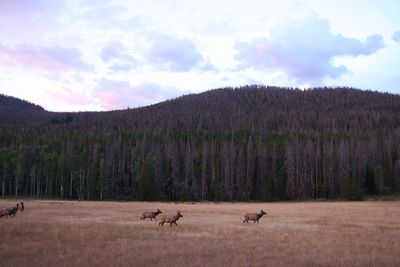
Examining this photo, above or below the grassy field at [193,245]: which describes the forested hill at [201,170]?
above

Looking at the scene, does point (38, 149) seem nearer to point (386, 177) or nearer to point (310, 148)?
point (310, 148)

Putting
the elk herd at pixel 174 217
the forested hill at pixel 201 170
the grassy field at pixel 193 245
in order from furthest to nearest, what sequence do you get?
the forested hill at pixel 201 170 → the elk herd at pixel 174 217 → the grassy field at pixel 193 245

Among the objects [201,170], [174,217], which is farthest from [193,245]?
[201,170]

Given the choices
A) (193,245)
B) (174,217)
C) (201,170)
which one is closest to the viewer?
(193,245)

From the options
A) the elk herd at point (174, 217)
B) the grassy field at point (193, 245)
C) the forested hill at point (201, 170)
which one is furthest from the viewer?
the forested hill at point (201, 170)

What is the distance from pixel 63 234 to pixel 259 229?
41.3ft

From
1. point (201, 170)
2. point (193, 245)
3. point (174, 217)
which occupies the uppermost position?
point (201, 170)

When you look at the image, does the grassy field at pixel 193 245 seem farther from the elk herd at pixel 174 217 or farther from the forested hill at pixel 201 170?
the forested hill at pixel 201 170

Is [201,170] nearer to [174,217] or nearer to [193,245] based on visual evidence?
[174,217]

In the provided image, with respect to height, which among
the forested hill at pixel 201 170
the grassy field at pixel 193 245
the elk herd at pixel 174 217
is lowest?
the grassy field at pixel 193 245

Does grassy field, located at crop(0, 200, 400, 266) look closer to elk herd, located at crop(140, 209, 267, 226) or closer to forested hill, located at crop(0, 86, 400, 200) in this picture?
elk herd, located at crop(140, 209, 267, 226)

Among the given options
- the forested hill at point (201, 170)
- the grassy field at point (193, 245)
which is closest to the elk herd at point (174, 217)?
the grassy field at point (193, 245)

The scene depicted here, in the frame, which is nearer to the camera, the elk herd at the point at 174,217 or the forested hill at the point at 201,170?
the elk herd at the point at 174,217

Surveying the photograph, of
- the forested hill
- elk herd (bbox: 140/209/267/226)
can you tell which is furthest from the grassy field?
the forested hill
